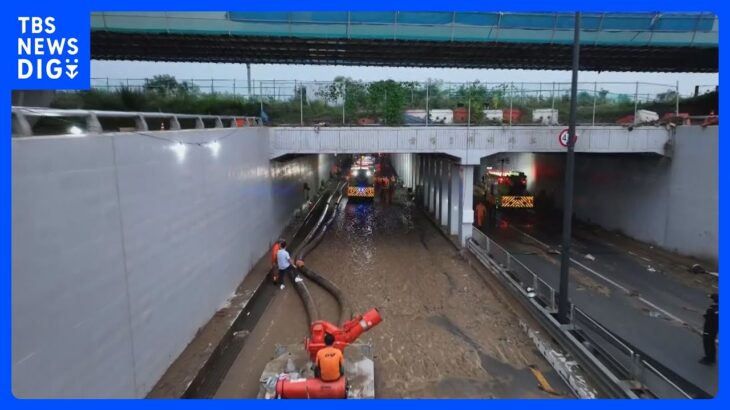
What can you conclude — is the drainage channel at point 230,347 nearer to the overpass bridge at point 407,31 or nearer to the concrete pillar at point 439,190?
the concrete pillar at point 439,190

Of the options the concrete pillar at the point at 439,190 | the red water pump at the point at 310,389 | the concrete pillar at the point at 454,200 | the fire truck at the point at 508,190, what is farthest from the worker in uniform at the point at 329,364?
the fire truck at the point at 508,190

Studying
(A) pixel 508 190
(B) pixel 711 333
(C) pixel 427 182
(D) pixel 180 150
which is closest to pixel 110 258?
(D) pixel 180 150

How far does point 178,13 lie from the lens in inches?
779

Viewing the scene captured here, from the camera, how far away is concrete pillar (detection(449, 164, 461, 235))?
1958 centimetres

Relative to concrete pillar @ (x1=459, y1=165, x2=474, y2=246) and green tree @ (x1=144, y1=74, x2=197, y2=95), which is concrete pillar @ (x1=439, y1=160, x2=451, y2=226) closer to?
concrete pillar @ (x1=459, y1=165, x2=474, y2=246)

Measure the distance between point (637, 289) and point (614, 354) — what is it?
19.2 ft

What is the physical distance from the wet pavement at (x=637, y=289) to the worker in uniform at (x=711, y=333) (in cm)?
19

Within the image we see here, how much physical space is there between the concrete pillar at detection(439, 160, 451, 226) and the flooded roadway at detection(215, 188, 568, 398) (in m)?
3.11

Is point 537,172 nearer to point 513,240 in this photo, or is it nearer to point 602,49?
point 602,49

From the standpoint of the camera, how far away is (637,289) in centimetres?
1335

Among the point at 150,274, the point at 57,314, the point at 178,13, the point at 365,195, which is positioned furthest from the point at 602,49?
the point at 57,314

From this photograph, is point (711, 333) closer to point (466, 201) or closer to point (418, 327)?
point (418, 327)

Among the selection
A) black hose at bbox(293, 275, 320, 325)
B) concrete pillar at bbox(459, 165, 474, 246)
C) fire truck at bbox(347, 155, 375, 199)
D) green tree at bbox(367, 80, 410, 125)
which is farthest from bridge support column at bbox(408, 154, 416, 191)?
black hose at bbox(293, 275, 320, 325)

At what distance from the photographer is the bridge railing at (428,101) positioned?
62.8 feet
